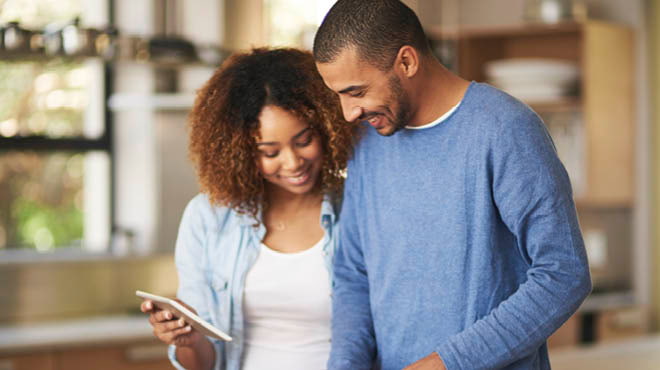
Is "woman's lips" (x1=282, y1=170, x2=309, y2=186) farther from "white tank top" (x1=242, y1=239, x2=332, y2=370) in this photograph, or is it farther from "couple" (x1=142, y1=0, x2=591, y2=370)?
"white tank top" (x1=242, y1=239, x2=332, y2=370)

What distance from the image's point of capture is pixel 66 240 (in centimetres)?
371

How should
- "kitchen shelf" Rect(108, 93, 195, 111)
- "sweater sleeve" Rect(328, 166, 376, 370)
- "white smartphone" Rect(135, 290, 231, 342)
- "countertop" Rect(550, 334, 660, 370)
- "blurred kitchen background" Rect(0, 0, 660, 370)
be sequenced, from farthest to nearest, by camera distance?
"kitchen shelf" Rect(108, 93, 195, 111) < "blurred kitchen background" Rect(0, 0, 660, 370) < "countertop" Rect(550, 334, 660, 370) < "sweater sleeve" Rect(328, 166, 376, 370) < "white smartphone" Rect(135, 290, 231, 342)

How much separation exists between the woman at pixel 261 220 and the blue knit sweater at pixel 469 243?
15 centimetres

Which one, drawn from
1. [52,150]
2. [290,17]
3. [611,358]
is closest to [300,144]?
[611,358]

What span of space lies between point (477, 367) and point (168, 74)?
2564 mm

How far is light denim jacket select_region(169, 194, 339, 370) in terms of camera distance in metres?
1.73

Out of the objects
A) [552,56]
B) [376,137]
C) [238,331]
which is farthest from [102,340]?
[552,56]

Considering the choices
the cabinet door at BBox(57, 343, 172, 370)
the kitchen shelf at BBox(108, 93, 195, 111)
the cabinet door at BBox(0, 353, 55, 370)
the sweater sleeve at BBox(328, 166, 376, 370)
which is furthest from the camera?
the kitchen shelf at BBox(108, 93, 195, 111)

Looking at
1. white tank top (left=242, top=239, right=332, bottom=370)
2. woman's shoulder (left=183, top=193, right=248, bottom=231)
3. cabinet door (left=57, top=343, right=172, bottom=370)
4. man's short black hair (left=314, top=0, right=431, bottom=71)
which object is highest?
man's short black hair (left=314, top=0, right=431, bottom=71)

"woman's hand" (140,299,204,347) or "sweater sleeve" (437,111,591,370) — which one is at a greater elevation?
"sweater sleeve" (437,111,591,370)

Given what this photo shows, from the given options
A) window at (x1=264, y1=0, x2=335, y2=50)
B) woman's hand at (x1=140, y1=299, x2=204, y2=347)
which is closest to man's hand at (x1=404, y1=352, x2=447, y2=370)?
woman's hand at (x1=140, y1=299, x2=204, y2=347)

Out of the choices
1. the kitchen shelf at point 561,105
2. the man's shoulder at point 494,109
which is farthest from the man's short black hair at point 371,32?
the kitchen shelf at point 561,105

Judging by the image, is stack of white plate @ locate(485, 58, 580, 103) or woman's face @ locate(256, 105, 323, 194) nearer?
woman's face @ locate(256, 105, 323, 194)

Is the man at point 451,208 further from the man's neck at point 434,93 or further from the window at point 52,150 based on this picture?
the window at point 52,150
